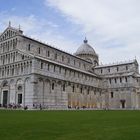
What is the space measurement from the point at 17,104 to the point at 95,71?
35.4 m

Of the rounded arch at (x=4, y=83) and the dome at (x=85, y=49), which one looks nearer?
the rounded arch at (x=4, y=83)

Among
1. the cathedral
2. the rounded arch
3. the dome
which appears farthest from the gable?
the dome

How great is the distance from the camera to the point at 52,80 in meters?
48.8

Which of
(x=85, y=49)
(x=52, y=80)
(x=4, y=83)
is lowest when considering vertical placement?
(x=4, y=83)

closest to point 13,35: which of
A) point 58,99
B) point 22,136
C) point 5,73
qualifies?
point 5,73

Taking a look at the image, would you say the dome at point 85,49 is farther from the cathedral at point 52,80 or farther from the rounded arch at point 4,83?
the rounded arch at point 4,83

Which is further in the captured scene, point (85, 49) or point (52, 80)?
point (85, 49)

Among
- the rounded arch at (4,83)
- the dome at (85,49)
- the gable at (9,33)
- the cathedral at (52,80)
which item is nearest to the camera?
the cathedral at (52,80)

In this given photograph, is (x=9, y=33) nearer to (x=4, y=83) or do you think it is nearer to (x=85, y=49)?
(x=4, y=83)

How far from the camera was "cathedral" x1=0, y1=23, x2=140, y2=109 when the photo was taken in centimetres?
4588

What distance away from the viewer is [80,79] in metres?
59.3

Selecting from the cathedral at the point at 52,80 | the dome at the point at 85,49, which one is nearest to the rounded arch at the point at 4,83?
the cathedral at the point at 52,80

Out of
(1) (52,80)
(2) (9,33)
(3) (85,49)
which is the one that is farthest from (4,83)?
(3) (85,49)

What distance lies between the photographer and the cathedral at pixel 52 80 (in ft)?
151
